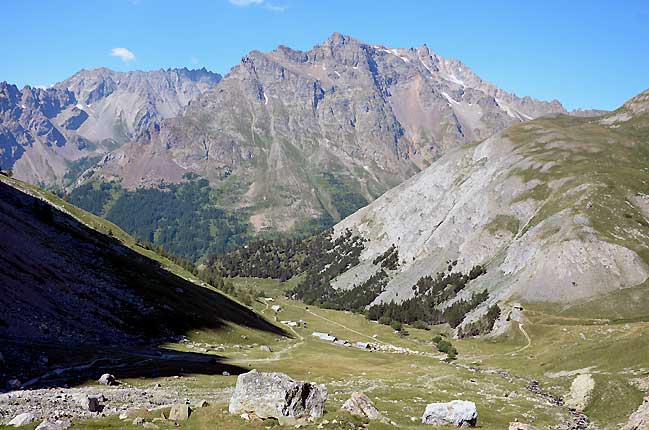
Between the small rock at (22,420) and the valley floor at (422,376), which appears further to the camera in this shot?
the valley floor at (422,376)

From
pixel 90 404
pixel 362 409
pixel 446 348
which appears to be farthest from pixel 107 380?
pixel 446 348

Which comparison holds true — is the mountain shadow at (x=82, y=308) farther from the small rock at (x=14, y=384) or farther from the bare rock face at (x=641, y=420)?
the bare rock face at (x=641, y=420)

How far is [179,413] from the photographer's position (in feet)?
128

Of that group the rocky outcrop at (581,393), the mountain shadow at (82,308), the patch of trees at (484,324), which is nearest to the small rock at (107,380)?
the mountain shadow at (82,308)

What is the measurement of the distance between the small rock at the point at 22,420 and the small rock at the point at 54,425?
1.85 metres

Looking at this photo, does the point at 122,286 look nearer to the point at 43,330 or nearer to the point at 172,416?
the point at 43,330

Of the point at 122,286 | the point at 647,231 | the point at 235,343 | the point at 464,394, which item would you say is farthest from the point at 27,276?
the point at 647,231

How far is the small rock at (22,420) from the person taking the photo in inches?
1371

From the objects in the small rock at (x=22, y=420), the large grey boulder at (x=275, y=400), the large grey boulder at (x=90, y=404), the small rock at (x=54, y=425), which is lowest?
the large grey boulder at (x=90, y=404)

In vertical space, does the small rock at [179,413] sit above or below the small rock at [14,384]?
above

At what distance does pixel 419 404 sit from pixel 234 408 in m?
37.3

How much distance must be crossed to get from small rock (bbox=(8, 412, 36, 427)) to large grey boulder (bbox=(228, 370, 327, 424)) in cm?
1383

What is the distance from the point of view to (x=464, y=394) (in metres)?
84.4

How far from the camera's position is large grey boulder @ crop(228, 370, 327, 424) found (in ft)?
128
